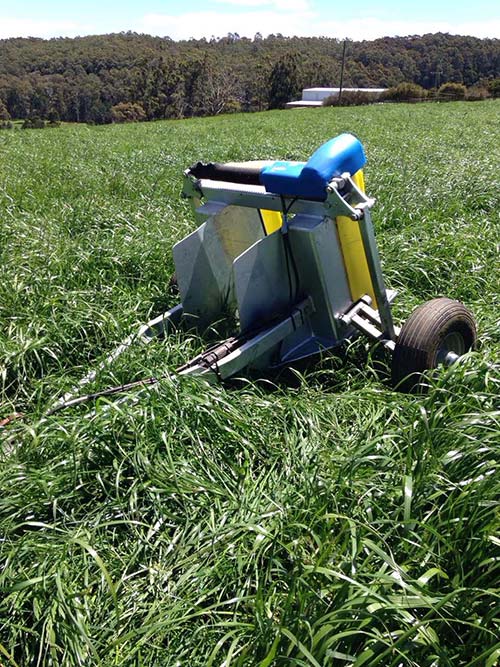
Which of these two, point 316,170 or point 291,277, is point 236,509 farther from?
point 316,170

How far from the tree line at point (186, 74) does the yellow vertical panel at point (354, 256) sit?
52604 mm

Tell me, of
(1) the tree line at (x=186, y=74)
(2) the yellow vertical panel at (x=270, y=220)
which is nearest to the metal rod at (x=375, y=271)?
(2) the yellow vertical panel at (x=270, y=220)

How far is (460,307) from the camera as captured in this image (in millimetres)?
3344

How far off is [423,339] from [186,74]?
7708cm

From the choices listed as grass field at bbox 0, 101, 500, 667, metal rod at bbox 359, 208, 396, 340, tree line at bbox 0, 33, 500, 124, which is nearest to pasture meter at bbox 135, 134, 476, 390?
metal rod at bbox 359, 208, 396, 340

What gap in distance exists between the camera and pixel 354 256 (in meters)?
3.50

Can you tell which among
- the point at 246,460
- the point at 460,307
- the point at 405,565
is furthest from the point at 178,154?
the point at 405,565

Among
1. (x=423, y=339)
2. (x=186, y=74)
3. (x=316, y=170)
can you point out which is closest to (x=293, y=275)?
(x=316, y=170)

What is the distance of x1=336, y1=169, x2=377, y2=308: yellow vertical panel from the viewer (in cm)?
342

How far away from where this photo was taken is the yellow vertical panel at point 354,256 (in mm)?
3416

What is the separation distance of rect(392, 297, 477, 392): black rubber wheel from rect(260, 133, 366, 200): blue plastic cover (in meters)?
0.86

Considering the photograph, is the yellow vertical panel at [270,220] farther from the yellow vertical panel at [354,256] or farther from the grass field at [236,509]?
the grass field at [236,509]

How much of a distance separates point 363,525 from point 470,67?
98700 millimetres

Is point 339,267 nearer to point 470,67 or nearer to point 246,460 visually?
point 246,460
